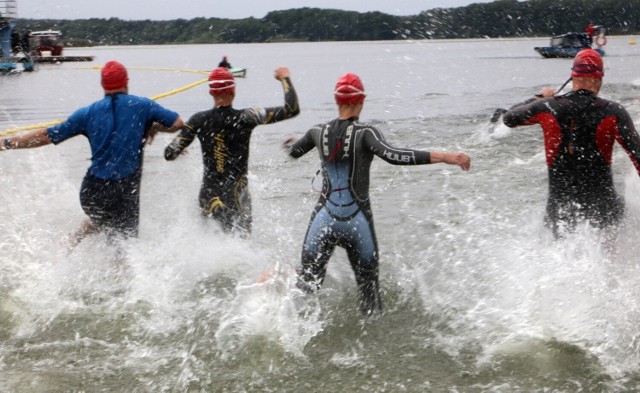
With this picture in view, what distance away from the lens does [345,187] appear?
5.55 meters

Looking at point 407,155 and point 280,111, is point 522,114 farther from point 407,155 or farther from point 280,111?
point 280,111

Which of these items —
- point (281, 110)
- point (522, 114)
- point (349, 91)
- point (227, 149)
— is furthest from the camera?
point (227, 149)

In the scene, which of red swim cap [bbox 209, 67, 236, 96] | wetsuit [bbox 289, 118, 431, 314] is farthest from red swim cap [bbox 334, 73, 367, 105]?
red swim cap [bbox 209, 67, 236, 96]

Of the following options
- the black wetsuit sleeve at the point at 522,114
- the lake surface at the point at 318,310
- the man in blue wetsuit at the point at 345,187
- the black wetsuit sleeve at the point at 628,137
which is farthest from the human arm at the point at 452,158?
the lake surface at the point at 318,310

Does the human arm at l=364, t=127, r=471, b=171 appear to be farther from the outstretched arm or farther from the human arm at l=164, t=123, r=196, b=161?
the human arm at l=164, t=123, r=196, b=161

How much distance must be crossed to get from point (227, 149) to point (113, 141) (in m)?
1.07

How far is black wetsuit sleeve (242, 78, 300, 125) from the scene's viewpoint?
6.62 meters

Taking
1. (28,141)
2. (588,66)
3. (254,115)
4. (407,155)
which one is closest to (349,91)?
(407,155)

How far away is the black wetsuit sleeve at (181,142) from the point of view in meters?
6.68

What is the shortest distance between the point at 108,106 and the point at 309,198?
6.52 metres

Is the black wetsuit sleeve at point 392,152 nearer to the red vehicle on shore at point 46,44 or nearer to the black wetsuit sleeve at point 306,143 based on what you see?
the black wetsuit sleeve at point 306,143

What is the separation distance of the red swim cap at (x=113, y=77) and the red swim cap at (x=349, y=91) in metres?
2.13

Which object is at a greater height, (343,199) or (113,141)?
(113,141)

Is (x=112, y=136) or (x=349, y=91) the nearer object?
(x=349, y=91)
